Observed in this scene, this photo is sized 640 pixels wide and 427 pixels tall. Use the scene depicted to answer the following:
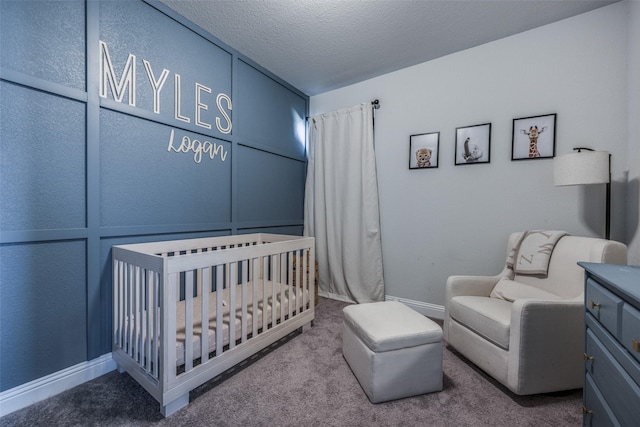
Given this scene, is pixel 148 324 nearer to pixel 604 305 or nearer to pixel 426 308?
pixel 604 305

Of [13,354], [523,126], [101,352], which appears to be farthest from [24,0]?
[523,126]

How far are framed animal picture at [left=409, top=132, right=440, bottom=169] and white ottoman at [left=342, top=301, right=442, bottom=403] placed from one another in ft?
5.04

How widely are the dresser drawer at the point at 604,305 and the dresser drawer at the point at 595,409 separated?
26 cm

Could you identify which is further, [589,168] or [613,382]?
[589,168]

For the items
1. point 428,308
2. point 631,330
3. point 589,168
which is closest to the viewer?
point 631,330

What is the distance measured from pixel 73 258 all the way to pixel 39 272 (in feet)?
0.46

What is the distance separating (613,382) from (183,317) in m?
1.88

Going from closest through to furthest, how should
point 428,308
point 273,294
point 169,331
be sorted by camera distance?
point 169,331
point 273,294
point 428,308

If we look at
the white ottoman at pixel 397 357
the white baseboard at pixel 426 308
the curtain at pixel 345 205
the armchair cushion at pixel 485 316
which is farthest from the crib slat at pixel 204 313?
the white baseboard at pixel 426 308

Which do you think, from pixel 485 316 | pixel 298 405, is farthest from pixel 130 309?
pixel 485 316

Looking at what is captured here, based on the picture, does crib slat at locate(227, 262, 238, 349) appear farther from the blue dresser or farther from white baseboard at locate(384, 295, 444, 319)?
white baseboard at locate(384, 295, 444, 319)

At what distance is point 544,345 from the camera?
52.9 inches

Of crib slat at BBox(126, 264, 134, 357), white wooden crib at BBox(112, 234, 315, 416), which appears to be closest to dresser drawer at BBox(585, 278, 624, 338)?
white wooden crib at BBox(112, 234, 315, 416)

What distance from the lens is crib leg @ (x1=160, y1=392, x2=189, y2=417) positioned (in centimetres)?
125
